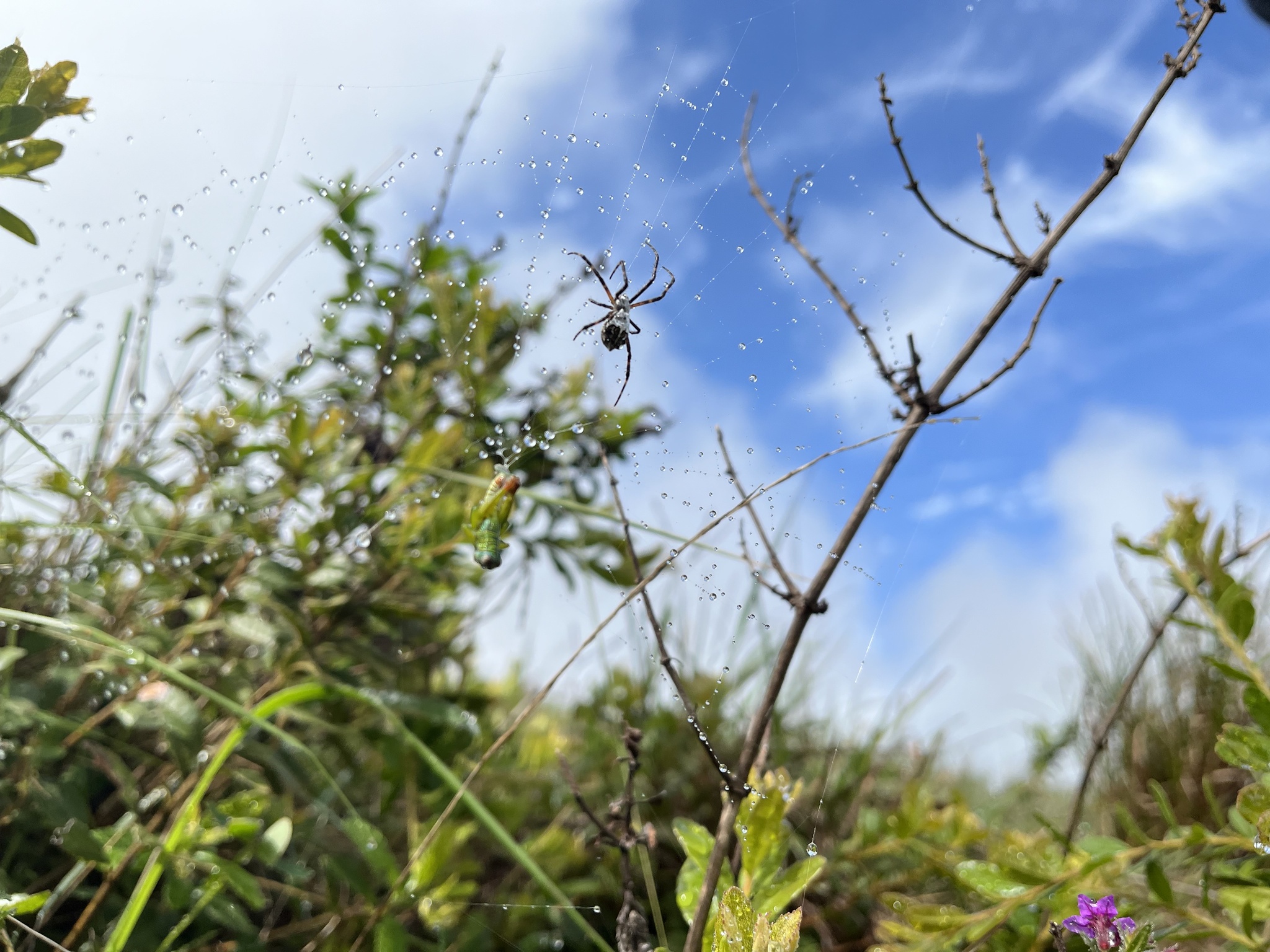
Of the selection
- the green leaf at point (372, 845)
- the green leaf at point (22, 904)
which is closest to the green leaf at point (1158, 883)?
the green leaf at point (372, 845)

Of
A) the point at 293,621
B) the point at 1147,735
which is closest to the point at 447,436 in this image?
the point at 293,621

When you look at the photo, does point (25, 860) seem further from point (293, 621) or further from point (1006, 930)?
point (1006, 930)

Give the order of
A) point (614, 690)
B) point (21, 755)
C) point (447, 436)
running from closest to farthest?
point (21, 755) < point (447, 436) < point (614, 690)

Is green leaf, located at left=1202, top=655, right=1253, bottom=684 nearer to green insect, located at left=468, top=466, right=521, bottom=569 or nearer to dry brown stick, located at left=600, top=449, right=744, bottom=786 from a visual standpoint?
dry brown stick, located at left=600, top=449, right=744, bottom=786

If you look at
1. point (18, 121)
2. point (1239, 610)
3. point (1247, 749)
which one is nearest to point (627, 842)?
point (1247, 749)

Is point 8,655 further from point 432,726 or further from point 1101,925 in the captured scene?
point 1101,925
